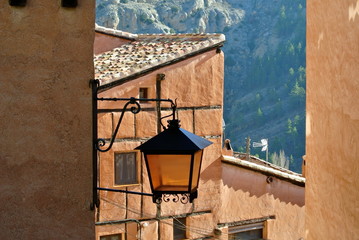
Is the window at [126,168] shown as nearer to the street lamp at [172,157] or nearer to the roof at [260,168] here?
the roof at [260,168]

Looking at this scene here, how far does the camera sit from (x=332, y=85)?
17.5ft

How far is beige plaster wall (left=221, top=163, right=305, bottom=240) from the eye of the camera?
506 inches

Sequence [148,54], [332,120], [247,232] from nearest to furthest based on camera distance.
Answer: [332,120] < [148,54] < [247,232]

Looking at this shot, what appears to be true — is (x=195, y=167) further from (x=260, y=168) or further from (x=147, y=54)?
(x=260, y=168)

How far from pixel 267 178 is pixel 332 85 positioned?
7.95 m

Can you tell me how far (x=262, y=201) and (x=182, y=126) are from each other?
214 cm

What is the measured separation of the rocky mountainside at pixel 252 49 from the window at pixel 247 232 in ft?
257

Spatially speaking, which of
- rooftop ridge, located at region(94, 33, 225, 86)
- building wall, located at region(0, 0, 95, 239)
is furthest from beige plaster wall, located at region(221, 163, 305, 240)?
building wall, located at region(0, 0, 95, 239)

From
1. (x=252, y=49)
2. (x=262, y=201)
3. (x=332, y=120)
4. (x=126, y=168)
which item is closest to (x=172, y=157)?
(x=332, y=120)

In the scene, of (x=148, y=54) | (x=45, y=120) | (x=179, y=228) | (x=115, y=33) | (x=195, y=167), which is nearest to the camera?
(x=45, y=120)

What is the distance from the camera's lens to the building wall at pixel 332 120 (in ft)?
15.6

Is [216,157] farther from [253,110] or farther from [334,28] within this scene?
[253,110]

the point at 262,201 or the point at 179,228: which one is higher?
the point at 262,201

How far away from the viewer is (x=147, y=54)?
500 inches
